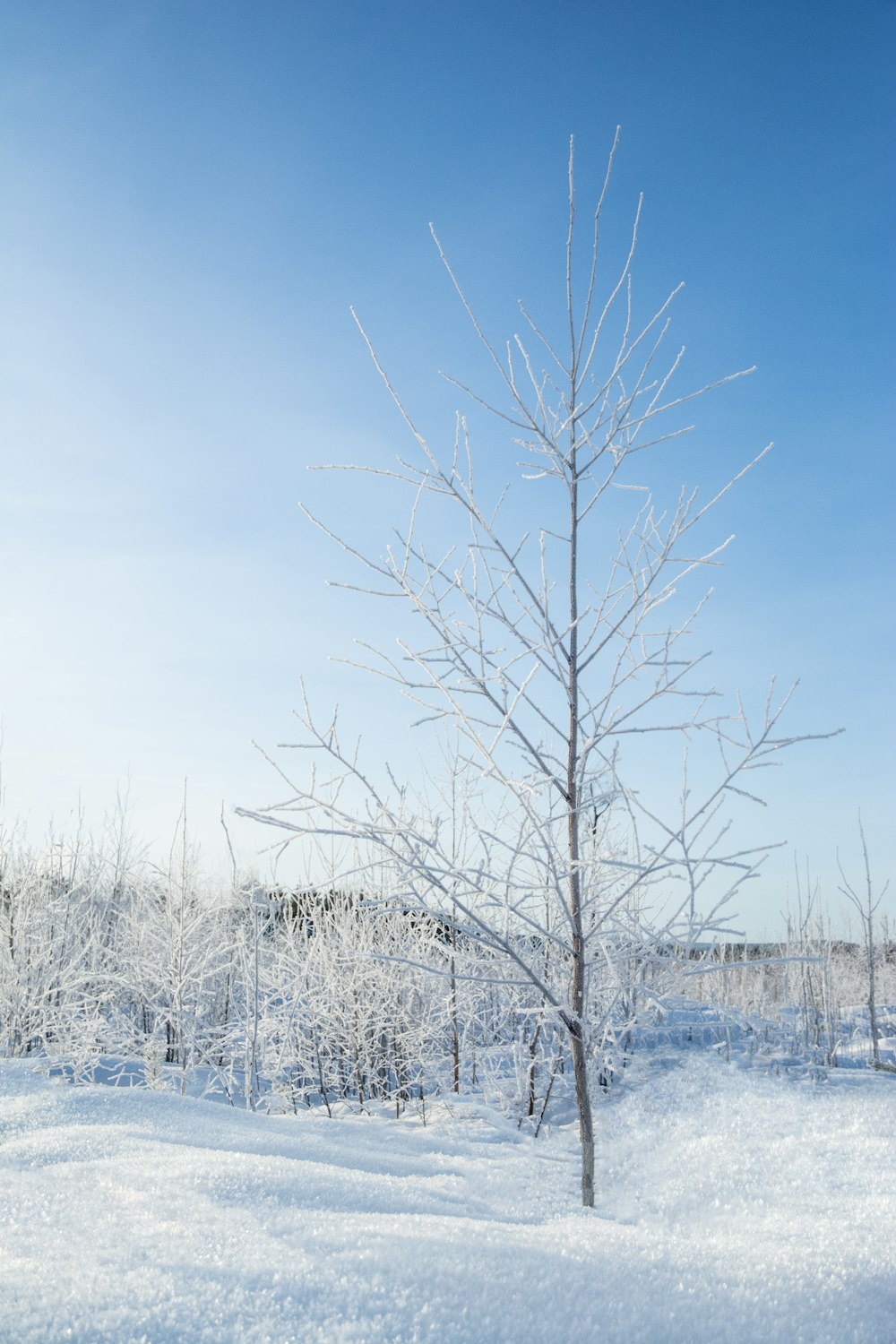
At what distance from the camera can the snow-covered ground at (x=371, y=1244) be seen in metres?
1.56

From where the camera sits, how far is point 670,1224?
3.37 m

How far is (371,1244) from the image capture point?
1.91 m

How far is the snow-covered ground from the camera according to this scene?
156cm

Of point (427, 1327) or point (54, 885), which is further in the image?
point (54, 885)

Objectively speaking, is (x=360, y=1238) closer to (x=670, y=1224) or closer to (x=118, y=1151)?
(x=118, y=1151)

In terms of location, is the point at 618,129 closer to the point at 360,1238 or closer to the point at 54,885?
the point at 360,1238

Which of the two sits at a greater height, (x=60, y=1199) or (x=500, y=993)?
(x=60, y=1199)

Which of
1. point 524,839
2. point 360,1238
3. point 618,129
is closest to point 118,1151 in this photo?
point 360,1238

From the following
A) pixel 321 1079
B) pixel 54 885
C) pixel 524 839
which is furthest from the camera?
pixel 54 885

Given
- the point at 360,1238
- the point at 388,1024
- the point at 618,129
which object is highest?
the point at 618,129

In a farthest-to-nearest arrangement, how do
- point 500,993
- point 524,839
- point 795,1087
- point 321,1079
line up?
point 500,993 < point 321,1079 < point 795,1087 < point 524,839

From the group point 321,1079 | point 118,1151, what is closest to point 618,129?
point 118,1151

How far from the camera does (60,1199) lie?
7.61 feet

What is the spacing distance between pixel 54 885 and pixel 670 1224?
15.3 meters
